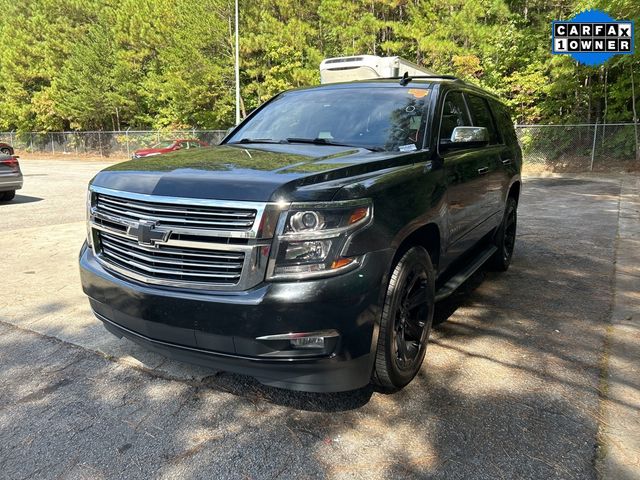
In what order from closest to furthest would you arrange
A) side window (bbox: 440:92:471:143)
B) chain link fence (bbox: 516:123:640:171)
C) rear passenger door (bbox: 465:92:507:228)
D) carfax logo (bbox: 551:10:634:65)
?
side window (bbox: 440:92:471:143) → rear passenger door (bbox: 465:92:507:228) → carfax logo (bbox: 551:10:634:65) → chain link fence (bbox: 516:123:640:171)

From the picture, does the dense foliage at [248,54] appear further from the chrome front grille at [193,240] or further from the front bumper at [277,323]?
the chrome front grille at [193,240]

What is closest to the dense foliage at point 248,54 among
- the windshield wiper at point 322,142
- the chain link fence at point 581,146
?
the chain link fence at point 581,146

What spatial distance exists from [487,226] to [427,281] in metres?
1.91

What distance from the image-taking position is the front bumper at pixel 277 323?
93.7 inches

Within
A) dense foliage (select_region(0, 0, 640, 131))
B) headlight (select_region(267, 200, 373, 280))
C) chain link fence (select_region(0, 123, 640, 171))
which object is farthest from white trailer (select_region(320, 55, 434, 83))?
chain link fence (select_region(0, 123, 640, 171))

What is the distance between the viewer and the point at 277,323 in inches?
93.7

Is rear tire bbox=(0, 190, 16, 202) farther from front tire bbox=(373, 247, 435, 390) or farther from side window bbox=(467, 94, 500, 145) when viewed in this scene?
front tire bbox=(373, 247, 435, 390)

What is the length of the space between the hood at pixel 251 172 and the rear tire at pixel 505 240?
275cm

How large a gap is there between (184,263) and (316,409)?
1.15 m

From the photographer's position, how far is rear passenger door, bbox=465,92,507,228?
15.2 ft

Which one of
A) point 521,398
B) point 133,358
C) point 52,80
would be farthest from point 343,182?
point 52,80

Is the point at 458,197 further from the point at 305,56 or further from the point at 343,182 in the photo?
the point at 305,56

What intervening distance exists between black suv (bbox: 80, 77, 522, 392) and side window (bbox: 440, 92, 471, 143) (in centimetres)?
26

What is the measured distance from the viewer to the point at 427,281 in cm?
325
